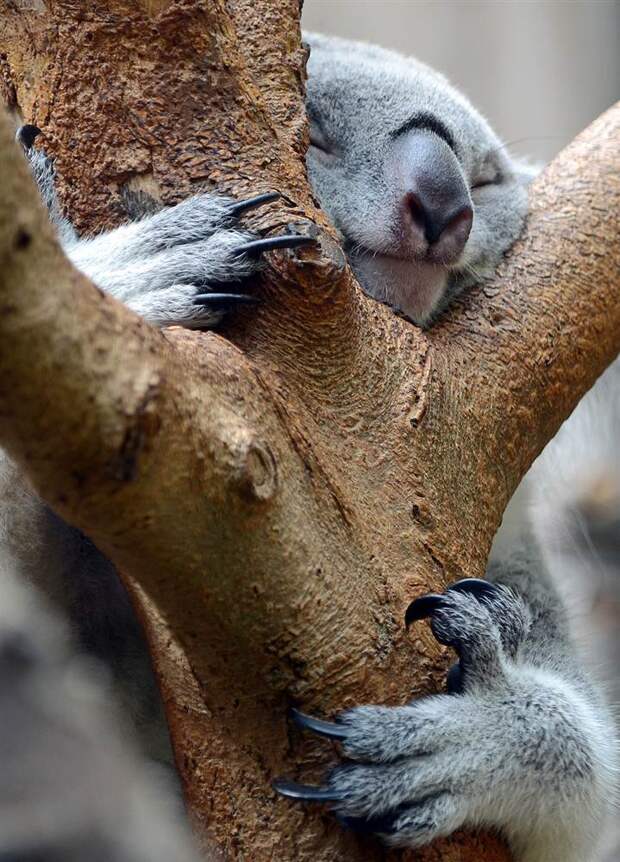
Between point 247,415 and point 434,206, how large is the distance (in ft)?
2.38

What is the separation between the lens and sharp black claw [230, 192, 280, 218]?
4.35 ft

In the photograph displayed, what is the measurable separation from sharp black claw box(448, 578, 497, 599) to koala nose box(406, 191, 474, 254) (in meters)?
0.62

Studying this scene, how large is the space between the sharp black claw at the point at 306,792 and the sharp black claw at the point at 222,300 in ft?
1.90

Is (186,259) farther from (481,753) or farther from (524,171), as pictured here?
(524,171)

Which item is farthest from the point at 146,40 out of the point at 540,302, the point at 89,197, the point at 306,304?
the point at 540,302

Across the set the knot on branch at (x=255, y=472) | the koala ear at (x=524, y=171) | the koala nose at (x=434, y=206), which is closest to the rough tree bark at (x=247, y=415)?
the knot on branch at (x=255, y=472)

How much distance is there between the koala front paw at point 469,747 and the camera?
3.90 ft

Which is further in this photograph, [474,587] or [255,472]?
[474,587]

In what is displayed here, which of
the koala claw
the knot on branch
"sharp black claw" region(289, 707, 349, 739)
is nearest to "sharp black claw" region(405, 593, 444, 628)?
the koala claw

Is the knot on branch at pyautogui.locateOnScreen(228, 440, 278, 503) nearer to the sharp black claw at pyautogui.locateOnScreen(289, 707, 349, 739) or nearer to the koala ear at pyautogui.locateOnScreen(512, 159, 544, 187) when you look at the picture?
the sharp black claw at pyautogui.locateOnScreen(289, 707, 349, 739)

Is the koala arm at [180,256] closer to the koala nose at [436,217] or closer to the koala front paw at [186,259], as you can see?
the koala front paw at [186,259]

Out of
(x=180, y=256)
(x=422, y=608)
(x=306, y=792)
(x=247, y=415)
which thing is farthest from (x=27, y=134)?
(x=306, y=792)

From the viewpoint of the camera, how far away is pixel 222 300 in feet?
4.32

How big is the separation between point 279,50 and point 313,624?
0.84 meters
